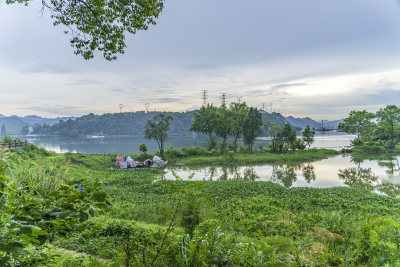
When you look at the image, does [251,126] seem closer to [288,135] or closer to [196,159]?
[288,135]

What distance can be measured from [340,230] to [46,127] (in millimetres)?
130023

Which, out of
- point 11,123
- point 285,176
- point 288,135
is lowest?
point 285,176

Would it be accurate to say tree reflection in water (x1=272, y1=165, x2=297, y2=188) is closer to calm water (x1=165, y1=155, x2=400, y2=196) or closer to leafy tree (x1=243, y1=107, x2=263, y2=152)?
calm water (x1=165, y1=155, x2=400, y2=196)

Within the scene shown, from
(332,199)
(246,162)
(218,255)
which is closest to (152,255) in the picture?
(218,255)

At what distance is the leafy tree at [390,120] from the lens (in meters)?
34.3

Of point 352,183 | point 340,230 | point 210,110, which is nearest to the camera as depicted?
point 340,230

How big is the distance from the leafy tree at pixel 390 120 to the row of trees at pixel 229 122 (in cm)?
2134

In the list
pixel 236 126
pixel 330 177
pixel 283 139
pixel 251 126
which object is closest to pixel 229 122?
pixel 236 126

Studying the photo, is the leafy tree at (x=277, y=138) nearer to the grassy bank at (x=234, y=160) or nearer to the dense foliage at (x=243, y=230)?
the grassy bank at (x=234, y=160)

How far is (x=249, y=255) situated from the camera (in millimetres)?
2057

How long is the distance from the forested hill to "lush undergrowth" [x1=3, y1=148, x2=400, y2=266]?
95.0 meters

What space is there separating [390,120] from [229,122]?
27.2 m

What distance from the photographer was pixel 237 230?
515 centimetres

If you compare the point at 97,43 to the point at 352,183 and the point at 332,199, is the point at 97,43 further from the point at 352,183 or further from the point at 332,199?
the point at 352,183
